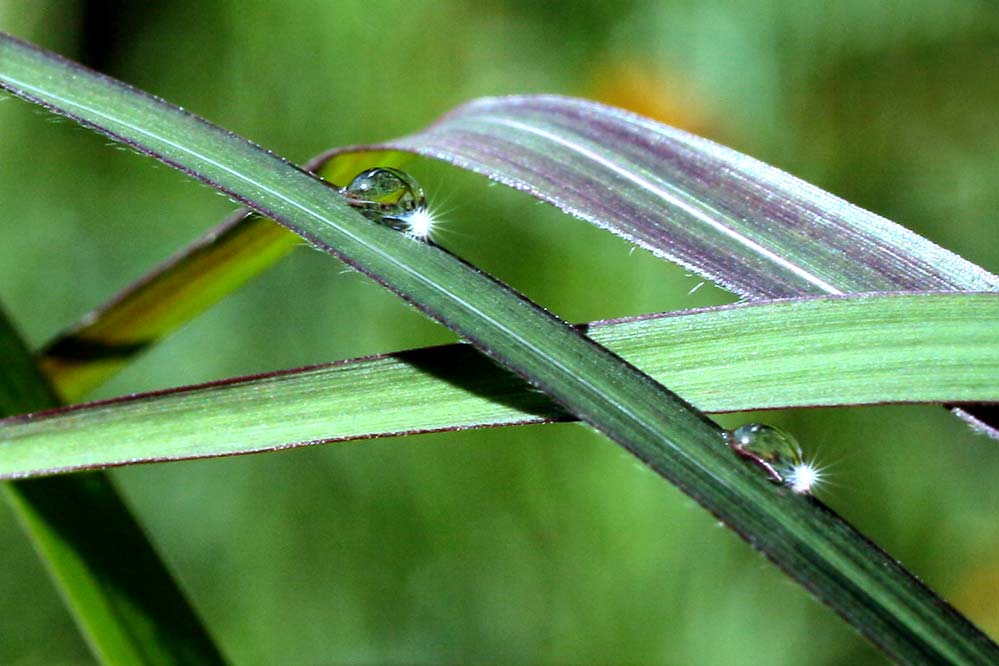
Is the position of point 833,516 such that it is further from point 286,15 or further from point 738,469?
point 286,15

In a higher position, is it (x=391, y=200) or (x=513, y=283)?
(x=513, y=283)

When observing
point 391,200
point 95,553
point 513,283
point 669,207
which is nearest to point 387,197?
point 391,200

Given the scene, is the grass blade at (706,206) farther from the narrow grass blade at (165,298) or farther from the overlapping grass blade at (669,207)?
the narrow grass blade at (165,298)

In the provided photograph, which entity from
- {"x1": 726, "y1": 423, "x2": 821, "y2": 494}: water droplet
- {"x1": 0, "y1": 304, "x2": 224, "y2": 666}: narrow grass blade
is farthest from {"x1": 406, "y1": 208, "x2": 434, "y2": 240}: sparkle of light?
{"x1": 0, "y1": 304, "x2": 224, "y2": 666}: narrow grass blade

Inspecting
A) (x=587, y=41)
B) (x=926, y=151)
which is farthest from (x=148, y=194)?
(x=926, y=151)

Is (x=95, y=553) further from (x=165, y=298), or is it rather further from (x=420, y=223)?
(x=420, y=223)

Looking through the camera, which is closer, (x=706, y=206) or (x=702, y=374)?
(x=702, y=374)
